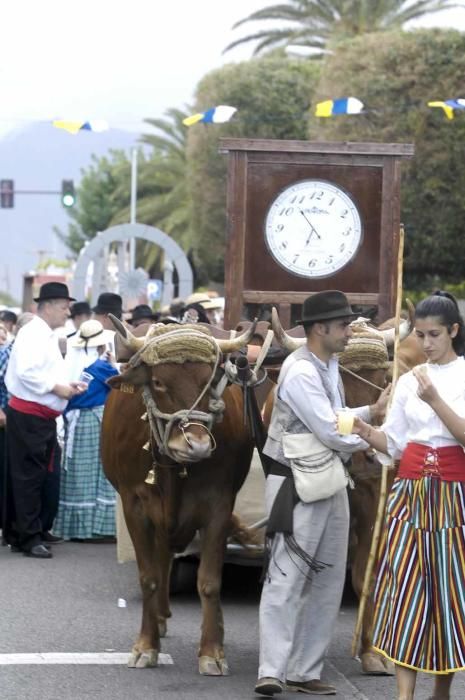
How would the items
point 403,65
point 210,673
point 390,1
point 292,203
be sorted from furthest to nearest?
point 390,1, point 403,65, point 292,203, point 210,673

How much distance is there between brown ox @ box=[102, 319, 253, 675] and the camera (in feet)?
26.3

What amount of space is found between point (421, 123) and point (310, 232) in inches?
755

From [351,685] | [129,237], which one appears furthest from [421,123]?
[351,685]

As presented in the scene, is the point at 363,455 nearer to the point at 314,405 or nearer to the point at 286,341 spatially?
the point at 286,341

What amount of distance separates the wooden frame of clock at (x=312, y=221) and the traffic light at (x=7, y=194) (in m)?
35.2

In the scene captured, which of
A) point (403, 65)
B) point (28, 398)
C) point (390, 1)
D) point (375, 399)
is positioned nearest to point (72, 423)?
point (28, 398)

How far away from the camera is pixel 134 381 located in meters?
8.20

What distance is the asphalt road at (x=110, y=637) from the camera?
7.87 meters

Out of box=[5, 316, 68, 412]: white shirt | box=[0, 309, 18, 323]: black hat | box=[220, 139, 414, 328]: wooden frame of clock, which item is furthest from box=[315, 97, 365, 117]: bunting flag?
box=[220, 139, 414, 328]: wooden frame of clock

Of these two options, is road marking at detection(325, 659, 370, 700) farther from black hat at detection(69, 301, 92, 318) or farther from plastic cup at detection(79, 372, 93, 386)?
→ black hat at detection(69, 301, 92, 318)

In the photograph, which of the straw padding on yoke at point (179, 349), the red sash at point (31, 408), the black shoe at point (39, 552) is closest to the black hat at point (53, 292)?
the red sash at point (31, 408)

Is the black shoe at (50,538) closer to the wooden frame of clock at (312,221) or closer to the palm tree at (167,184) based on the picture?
the wooden frame of clock at (312,221)

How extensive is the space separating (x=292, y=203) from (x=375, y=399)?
10.1 feet

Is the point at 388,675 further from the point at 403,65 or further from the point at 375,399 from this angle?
the point at 403,65
